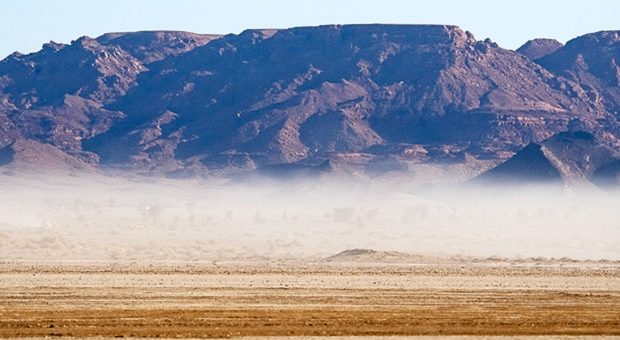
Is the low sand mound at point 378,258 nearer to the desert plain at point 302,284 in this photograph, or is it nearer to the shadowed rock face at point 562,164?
the desert plain at point 302,284

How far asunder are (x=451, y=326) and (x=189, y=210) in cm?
11609

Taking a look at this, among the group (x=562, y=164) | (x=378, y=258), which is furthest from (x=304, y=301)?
(x=562, y=164)

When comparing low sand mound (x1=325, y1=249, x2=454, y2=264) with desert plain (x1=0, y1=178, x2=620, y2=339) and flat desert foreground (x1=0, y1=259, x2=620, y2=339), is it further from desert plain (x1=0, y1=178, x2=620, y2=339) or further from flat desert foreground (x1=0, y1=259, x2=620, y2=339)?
flat desert foreground (x1=0, y1=259, x2=620, y2=339)

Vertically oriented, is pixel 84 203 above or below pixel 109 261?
above

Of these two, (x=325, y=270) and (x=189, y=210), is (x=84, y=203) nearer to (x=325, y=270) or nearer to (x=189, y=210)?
(x=189, y=210)

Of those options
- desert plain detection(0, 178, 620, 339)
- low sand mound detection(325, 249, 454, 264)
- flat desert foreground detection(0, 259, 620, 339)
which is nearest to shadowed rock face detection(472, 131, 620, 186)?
desert plain detection(0, 178, 620, 339)

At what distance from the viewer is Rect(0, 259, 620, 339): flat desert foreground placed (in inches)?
1183

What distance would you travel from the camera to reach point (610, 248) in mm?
72875

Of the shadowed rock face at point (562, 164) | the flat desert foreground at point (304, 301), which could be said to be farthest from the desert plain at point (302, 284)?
the shadowed rock face at point (562, 164)

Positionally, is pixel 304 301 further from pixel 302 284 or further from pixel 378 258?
pixel 378 258

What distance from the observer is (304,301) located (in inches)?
1447

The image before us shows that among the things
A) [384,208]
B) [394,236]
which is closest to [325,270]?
[394,236]

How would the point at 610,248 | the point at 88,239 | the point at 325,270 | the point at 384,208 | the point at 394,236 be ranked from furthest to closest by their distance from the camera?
the point at 384,208 → the point at 394,236 → the point at 88,239 → the point at 610,248 → the point at 325,270

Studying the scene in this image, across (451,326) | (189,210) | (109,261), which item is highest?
(189,210)
